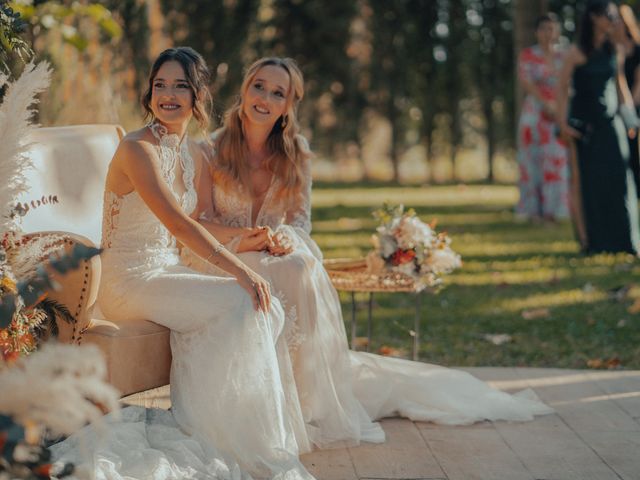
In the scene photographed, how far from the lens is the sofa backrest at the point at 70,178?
4023 mm

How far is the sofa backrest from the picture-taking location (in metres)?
4.02

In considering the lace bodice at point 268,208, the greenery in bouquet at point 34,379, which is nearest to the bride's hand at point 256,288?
the lace bodice at point 268,208

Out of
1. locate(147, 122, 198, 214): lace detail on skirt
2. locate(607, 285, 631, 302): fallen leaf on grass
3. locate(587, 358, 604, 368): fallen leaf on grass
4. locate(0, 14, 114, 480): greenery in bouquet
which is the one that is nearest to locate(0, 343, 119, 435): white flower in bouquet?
locate(0, 14, 114, 480): greenery in bouquet

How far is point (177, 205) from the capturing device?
359 cm

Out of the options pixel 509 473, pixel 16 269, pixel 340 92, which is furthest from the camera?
pixel 340 92

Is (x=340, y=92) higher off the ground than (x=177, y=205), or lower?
higher

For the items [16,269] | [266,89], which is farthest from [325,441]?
[16,269]

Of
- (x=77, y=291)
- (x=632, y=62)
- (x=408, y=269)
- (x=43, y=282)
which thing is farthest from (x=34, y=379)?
(x=632, y=62)

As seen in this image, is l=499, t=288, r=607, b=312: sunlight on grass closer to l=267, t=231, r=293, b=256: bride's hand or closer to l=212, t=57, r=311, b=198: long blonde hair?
l=212, t=57, r=311, b=198: long blonde hair

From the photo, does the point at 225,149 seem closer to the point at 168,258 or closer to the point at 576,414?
the point at 168,258

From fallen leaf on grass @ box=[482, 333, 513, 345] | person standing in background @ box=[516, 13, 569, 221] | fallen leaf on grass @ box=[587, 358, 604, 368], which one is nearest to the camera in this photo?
fallen leaf on grass @ box=[587, 358, 604, 368]

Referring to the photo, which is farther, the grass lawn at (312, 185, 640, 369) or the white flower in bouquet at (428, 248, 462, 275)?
the grass lawn at (312, 185, 640, 369)

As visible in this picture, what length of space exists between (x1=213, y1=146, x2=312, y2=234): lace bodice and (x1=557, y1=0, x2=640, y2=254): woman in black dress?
180 inches

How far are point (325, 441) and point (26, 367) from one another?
2.43 metres
